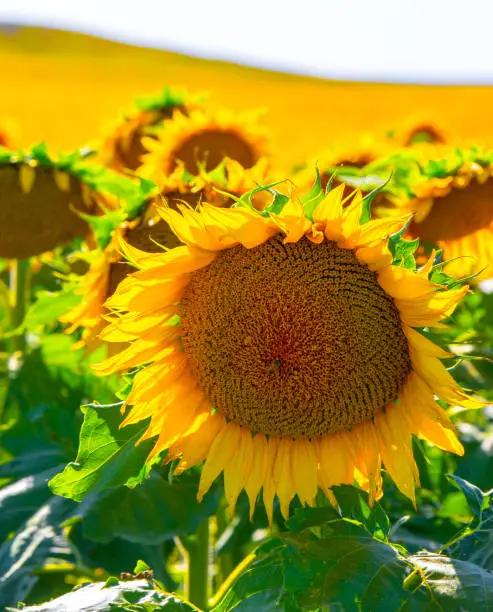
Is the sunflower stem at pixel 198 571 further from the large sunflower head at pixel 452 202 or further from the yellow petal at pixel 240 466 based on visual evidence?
the large sunflower head at pixel 452 202

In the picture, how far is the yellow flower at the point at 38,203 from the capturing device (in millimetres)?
2965

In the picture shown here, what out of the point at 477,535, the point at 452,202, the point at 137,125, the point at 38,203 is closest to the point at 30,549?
the point at 477,535

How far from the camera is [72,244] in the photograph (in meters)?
3.23

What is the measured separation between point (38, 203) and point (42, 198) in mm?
21

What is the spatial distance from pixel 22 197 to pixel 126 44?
5093 cm

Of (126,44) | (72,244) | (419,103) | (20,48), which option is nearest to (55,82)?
(419,103)

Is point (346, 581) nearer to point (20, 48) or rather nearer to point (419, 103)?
point (419, 103)

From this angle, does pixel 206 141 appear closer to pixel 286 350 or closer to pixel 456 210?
pixel 456 210

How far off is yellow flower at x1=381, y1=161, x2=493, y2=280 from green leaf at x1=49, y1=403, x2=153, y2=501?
1.34m

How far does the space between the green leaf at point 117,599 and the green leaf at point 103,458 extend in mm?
184

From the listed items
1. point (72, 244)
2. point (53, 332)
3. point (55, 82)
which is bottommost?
point (53, 332)

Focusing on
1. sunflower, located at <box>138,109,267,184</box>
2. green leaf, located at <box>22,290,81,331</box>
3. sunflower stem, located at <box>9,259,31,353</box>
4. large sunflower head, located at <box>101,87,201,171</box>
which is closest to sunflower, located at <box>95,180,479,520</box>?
green leaf, located at <box>22,290,81,331</box>

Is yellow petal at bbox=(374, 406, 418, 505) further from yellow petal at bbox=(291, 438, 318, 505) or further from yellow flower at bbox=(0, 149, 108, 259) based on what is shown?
yellow flower at bbox=(0, 149, 108, 259)

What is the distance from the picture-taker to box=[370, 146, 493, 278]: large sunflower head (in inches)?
119
